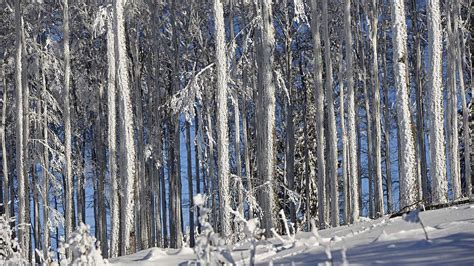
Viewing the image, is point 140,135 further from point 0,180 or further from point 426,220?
point 426,220

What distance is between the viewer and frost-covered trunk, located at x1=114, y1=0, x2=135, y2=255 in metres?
14.3

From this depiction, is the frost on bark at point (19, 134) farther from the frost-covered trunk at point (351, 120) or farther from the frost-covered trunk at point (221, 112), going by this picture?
the frost-covered trunk at point (351, 120)

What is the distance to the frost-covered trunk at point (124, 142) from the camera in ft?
46.8

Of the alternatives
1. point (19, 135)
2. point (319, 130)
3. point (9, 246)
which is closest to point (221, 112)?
point (319, 130)

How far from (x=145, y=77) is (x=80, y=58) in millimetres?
2825

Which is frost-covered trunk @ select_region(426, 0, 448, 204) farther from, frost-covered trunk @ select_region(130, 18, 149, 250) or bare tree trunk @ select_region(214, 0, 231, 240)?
frost-covered trunk @ select_region(130, 18, 149, 250)

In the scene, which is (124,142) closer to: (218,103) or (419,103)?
(218,103)

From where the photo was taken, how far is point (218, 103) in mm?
14766

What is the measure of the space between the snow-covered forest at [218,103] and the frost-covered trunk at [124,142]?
32mm

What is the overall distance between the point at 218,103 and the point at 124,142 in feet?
7.47

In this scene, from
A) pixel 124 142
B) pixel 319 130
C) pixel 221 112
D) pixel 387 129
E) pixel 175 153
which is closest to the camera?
pixel 124 142

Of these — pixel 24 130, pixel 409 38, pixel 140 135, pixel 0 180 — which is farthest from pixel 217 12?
pixel 0 180

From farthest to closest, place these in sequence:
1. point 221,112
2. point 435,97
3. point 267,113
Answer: point 267,113 → point 221,112 → point 435,97

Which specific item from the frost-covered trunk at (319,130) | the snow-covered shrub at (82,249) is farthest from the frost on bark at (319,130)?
the snow-covered shrub at (82,249)
